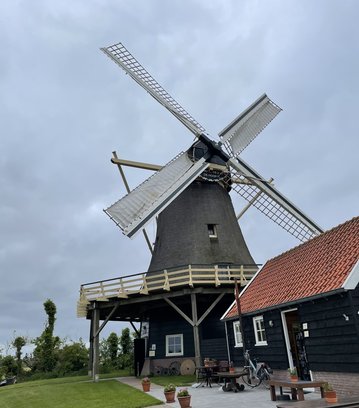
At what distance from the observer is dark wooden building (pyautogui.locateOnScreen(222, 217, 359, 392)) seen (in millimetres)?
7930

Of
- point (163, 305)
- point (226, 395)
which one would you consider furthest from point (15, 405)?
point (163, 305)

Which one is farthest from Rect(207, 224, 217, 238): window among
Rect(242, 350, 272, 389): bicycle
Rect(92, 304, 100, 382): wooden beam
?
Rect(242, 350, 272, 389): bicycle

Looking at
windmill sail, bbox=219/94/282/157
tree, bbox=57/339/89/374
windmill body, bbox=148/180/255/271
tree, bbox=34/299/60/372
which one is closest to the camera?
windmill body, bbox=148/180/255/271

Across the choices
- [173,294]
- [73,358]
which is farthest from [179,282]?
[73,358]

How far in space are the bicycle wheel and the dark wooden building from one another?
58 centimetres

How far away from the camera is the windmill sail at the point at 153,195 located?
49.7 feet

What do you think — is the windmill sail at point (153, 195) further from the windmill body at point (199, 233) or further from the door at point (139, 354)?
the door at point (139, 354)

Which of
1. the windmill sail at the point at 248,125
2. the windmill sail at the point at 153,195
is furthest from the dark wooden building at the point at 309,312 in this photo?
the windmill sail at the point at 248,125

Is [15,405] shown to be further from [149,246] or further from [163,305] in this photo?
[149,246]

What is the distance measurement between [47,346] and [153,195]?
55.8ft

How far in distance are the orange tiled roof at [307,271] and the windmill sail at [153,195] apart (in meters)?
4.98

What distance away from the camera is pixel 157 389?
1176cm

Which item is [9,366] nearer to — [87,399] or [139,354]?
[139,354]

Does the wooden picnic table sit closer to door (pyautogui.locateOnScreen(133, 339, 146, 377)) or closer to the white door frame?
the white door frame
